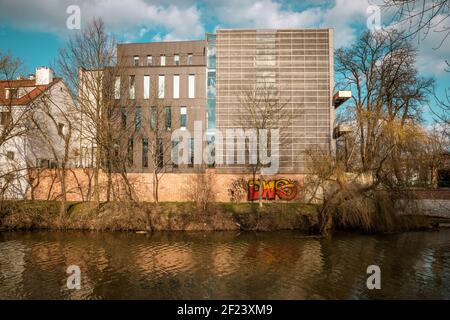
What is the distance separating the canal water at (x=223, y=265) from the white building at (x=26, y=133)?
7.20m

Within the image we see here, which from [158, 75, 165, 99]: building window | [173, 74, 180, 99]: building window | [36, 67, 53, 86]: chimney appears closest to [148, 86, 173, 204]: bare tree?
[158, 75, 165, 99]: building window

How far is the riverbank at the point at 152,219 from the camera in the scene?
20.3 metres

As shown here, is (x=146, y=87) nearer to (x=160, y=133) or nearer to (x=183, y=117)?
(x=183, y=117)

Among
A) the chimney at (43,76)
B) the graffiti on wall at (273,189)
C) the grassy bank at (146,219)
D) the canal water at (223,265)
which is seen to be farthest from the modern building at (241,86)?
the canal water at (223,265)

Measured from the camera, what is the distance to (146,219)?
67.6ft

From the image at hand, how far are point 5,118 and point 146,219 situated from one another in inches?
516

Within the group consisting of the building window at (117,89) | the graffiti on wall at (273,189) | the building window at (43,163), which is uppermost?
the building window at (117,89)

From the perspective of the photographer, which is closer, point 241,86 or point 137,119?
point 137,119

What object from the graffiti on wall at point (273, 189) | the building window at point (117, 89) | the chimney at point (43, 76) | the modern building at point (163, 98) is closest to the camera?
the building window at point (117, 89)

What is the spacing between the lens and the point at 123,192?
977 inches

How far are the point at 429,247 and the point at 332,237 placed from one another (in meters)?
4.69

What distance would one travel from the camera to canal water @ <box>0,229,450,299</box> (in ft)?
32.9

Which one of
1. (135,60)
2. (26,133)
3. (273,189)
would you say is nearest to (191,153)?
(273,189)

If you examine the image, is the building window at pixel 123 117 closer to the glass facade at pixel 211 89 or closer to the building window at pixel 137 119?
the building window at pixel 137 119
